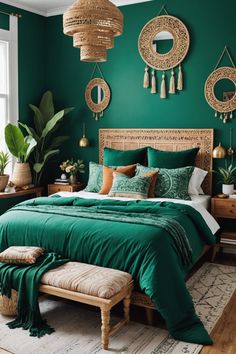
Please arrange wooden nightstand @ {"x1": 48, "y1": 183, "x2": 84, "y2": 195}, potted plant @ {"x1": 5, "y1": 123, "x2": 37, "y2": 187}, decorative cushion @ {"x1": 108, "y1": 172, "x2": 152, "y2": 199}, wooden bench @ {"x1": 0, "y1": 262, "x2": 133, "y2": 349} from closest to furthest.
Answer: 1. wooden bench @ {"x1": 0, "y1": 262, "x2": 133, "y2": 349}
2. decorative cushion @ {"x1": 108, "y1": 172, "x2": 152, "y2": 199}
3. potted plant @ {"x1": 5, "y1": 123, "x2": 37, "y2": 187}
4. wooden nightstand @ {"x1": 48, "y1": 183, "x2": 84, "y2": 195}

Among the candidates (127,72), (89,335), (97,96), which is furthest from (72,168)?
(89,335)

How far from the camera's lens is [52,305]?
11.8 feet

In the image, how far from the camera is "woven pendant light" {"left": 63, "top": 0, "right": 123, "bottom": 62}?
307 cm

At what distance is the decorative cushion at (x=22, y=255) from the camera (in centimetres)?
326

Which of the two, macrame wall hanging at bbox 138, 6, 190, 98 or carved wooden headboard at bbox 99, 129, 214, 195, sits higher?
macrame wall hanging at bbox 138, 6, 190, 98

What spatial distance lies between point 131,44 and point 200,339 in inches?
156

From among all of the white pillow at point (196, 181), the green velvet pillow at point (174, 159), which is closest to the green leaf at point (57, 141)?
the green velvet pillow at point (174, 159)

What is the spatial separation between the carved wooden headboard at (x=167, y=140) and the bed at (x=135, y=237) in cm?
73

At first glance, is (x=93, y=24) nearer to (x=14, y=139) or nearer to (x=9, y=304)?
(x=9, y=304)

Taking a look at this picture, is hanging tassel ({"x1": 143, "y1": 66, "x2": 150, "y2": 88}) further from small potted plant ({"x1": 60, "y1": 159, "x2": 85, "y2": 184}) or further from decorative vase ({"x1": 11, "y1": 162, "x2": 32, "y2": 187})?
decorative vase ({"x1": 11, "y1": 162, "x2": 32, "y2": 187})

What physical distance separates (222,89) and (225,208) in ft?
4.76

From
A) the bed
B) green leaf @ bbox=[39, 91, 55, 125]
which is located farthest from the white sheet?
green leaf @ bbox=[39, 91, 55, 125]

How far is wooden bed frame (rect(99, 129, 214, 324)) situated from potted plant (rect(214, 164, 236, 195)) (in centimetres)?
18

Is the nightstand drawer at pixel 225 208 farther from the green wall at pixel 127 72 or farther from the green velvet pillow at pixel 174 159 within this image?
the green wall at pixel 127 72
